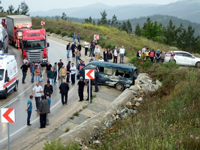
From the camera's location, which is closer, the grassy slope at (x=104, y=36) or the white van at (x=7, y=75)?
the white van at (x=7, y=75)

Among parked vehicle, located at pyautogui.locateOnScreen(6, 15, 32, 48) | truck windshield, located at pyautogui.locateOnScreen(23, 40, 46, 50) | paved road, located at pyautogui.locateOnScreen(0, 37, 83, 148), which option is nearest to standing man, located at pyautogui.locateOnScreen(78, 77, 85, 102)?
paved road, located at pyautogui.locateOnScreen(0, 37, 83, 148)

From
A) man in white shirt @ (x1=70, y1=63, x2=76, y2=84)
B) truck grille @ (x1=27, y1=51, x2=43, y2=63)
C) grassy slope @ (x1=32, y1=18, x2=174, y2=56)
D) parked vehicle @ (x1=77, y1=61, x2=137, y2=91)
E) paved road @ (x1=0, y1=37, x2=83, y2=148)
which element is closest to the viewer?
paved road @ (x1=0, y1=37, x2=83, y2=148)

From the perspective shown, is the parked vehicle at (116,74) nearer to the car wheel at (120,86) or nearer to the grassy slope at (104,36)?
the car wheel at (120,86)

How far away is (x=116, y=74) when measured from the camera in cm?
2034

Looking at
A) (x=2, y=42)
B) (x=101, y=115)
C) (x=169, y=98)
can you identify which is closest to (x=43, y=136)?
(x=101, y=115)

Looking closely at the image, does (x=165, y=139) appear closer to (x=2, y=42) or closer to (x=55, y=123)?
(x=55, y=123)

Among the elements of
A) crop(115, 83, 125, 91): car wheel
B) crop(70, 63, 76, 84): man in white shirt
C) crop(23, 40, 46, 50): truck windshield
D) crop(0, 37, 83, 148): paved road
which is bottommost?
crop(0, 37, 83, 148): paved road

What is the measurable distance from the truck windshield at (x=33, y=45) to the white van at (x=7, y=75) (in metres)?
7.16

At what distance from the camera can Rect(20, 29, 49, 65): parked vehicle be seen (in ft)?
89.2

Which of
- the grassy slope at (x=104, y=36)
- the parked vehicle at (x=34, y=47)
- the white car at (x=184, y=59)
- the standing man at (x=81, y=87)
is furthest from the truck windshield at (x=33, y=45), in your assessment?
Answer: the white car at (x=184, y=59)

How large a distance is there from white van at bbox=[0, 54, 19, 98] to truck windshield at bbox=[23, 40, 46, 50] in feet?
23.5

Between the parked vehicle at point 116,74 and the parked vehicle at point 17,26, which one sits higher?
the parked vehicle at point 17,26

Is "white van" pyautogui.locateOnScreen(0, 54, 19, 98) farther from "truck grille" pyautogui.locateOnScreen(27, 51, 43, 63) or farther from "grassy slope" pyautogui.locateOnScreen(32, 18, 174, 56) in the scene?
"grassy slope" pyautogui.locateOnScreen(32, 18, 174, 56)

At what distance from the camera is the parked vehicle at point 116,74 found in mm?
19906
